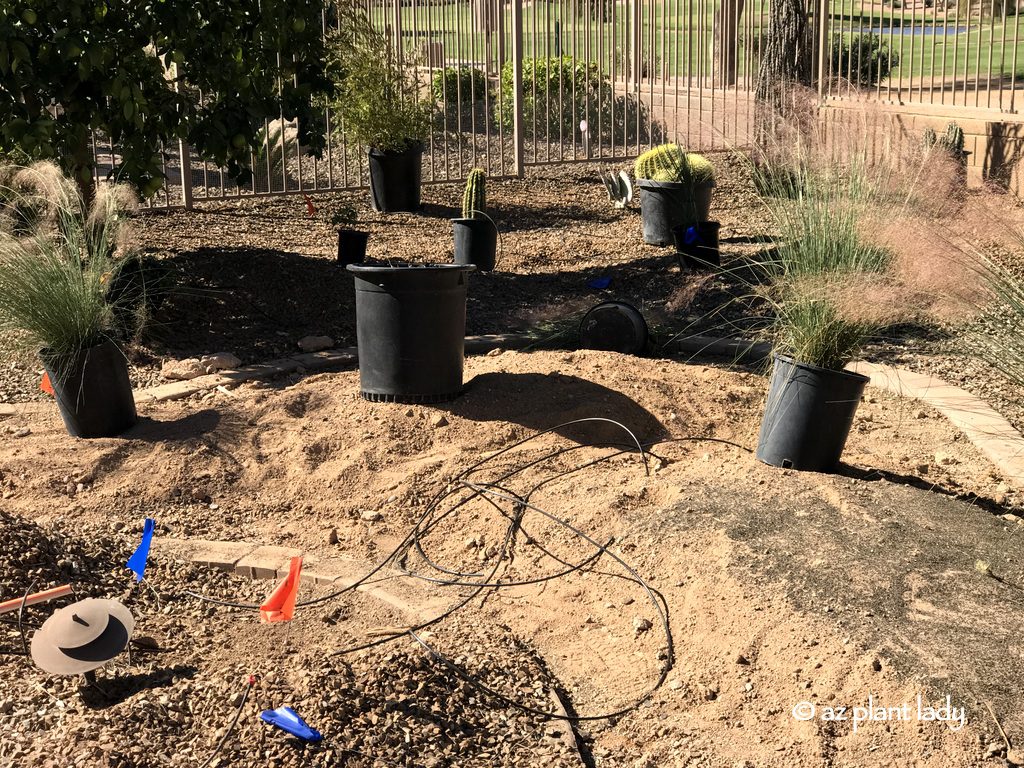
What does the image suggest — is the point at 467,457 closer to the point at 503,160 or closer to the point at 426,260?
the point at 426,260

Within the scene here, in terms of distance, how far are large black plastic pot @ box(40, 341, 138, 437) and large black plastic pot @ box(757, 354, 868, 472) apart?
9.23 feet

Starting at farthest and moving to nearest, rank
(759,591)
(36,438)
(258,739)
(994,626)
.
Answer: (36,438)
(759,591)
(994,626)
(258,739)

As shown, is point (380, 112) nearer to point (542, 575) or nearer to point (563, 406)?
point (563, 406)

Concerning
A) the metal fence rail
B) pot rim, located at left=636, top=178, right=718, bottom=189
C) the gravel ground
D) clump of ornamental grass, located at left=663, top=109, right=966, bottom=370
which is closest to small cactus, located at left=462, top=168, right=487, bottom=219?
pot rim, located at left=636, top=178, right=718, bottom=189

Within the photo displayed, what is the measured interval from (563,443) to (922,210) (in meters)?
1.78

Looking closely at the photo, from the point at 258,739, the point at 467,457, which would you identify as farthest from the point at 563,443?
the point at 258,739

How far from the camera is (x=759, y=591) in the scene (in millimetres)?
3350

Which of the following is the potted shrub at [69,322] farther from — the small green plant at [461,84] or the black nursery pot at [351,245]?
the small green plant at [461,84]

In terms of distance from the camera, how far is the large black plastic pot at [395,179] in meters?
9.47

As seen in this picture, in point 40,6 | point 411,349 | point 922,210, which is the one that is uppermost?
point 40,6

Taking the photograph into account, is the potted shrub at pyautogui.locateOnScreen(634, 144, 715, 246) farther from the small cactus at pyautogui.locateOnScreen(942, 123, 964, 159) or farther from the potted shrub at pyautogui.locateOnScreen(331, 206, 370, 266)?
the potted shrub at pyautogui.locateOnScreen(331, 206, 370, 266)

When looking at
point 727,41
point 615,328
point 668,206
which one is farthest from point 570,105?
point 615,328

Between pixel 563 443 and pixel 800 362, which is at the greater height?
pixel 800 362

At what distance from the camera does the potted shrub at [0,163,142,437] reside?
14.8 feet
